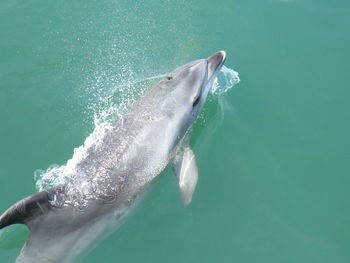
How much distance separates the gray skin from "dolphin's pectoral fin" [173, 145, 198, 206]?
0.23 feet

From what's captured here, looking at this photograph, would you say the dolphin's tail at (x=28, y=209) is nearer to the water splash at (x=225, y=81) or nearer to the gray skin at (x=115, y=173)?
the gray skin at (x=115, y=173)

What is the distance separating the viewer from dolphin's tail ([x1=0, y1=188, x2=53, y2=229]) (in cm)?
641

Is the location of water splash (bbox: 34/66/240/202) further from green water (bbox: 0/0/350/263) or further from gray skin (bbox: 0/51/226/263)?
green water (bbox: 0/0/350/263)

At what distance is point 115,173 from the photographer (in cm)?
757

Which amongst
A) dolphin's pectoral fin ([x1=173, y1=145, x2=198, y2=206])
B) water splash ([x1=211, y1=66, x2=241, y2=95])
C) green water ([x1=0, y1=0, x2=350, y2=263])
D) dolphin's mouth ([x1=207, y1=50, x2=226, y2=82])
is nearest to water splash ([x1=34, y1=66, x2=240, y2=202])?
water splash ([x1=211, y1=66, x2=241, y2=95])

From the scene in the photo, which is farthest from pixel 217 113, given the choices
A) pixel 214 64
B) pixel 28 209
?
pixel 28 209

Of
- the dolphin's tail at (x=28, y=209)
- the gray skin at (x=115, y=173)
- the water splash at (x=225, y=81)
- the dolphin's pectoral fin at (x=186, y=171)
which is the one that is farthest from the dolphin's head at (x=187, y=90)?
the dolphin's tail at (x=28, y=209)

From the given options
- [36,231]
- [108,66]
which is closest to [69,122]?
[108,66]

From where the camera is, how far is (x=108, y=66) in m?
10.9

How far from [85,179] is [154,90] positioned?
230 centimetres

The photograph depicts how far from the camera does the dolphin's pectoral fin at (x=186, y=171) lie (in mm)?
8438

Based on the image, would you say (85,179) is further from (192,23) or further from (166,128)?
(192,23)

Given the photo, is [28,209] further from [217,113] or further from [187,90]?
[217,113]

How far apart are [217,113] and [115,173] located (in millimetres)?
3180
